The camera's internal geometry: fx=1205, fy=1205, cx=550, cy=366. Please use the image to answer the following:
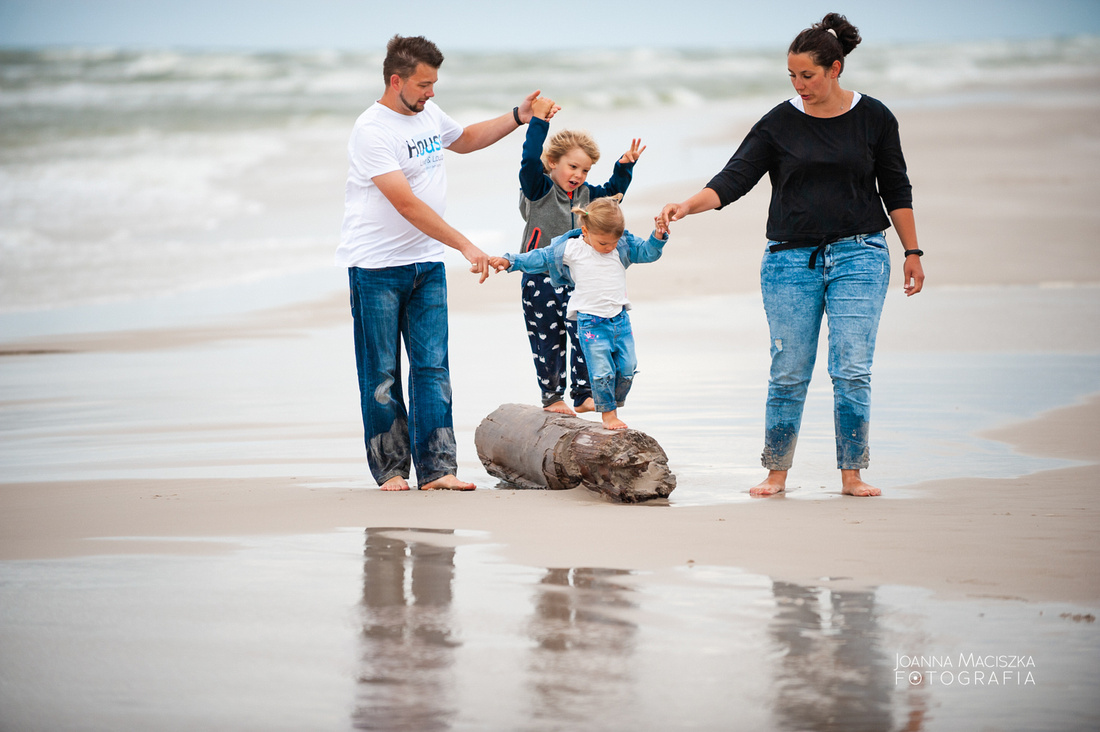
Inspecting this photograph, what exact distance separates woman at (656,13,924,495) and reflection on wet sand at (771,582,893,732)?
5.57 feet

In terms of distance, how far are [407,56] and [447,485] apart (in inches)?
79.4

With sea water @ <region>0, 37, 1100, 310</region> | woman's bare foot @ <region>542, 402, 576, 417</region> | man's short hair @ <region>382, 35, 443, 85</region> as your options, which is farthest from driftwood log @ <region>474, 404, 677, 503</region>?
sea water @ <region>0, 37, 1100, 310</region>

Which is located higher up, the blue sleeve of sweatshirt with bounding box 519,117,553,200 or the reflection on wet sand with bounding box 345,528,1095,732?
the blue sleeve of sweatshirt with bounding box 519,117,553,200

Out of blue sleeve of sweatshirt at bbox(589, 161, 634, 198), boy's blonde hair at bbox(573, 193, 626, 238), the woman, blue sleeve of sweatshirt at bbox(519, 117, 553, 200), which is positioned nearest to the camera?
the woman

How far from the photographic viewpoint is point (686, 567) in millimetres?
4117

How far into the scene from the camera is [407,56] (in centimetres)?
555

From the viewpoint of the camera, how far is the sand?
4195 mm

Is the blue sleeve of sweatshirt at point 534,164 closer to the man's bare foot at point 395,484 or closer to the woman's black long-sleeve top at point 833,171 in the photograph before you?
the woman's black long-sleeve top at point 833,171

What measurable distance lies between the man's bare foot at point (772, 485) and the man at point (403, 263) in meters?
1.40

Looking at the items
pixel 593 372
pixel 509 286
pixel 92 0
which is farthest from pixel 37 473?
pixel 92 0

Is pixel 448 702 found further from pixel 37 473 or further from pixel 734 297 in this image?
pixel 734 297

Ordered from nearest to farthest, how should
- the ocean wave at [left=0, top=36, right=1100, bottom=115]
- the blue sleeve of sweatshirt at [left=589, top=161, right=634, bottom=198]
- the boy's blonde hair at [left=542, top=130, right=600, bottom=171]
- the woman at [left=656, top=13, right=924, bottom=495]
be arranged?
the woman at [left=656, top=13, right=924, bottom=495], the blue sleeve of sweatshirt at [left=589, top=161, right=634, bottom=198], the boy's blonde hair at [left=542, top=130, right=600, bottom=171], the ocean wave at [left=0, top=36, right=1100, bottom=115]

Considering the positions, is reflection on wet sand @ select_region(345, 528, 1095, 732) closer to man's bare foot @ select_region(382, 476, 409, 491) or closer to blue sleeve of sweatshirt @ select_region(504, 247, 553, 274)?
man's bare foot @ select_region(382, 476, 409, 491)

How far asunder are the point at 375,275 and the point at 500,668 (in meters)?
2.88
